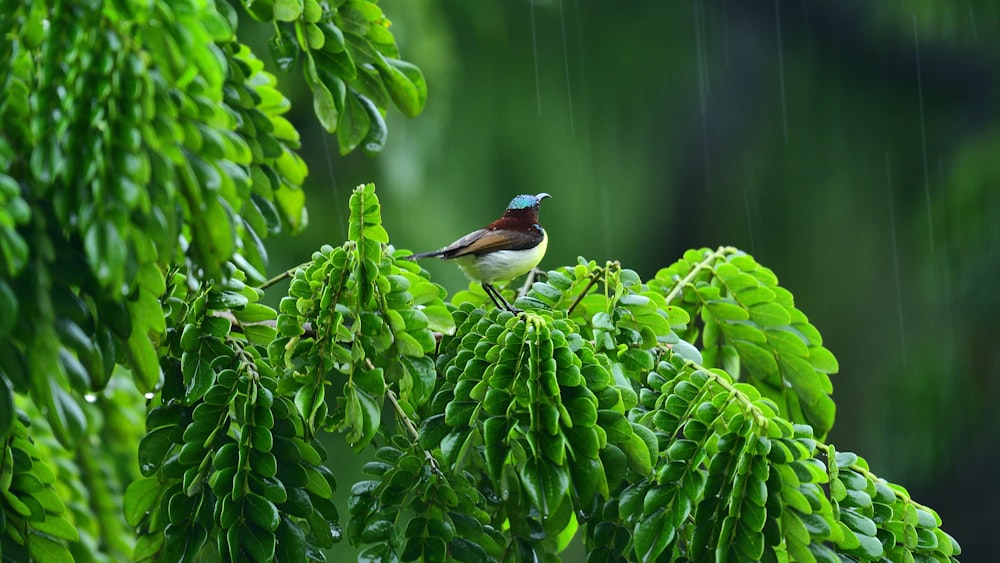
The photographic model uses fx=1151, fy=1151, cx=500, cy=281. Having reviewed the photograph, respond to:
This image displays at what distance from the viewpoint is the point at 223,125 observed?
1.41 m

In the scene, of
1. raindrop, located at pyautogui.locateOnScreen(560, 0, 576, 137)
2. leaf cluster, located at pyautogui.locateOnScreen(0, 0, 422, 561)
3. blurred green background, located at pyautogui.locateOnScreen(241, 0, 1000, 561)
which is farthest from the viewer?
raindrop, located at pyautogui.locateOnScreen(560, 0, 576, 137)

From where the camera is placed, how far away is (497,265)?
2.70 m

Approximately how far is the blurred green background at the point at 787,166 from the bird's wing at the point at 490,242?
9.39 ft

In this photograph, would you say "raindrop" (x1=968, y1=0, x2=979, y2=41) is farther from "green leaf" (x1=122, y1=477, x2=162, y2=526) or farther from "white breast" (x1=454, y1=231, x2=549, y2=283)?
"green leaf" (x1=122, y1=477, x2=162, y2=526)

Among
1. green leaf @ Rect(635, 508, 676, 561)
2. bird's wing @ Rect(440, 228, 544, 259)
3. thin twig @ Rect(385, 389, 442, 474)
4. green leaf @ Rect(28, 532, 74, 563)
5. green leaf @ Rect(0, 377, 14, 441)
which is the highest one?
green leaf @ Rect(0, 377, 14, 441)

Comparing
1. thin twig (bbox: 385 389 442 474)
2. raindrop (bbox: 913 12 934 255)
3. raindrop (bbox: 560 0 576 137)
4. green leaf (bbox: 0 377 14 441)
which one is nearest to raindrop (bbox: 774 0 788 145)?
raindrop (bbox: 913 12 934 255)

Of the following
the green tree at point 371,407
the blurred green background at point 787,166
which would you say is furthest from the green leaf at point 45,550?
the blurred green background at point 787,166

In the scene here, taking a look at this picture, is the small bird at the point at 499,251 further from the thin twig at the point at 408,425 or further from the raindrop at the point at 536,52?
the raindrop at the point at 536,52

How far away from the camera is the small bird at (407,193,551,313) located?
270 cm

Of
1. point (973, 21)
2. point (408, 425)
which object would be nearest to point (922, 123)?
point (973, 21)

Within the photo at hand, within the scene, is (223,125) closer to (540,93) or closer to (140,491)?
(140,491)

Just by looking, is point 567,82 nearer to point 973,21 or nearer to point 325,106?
point 973,21

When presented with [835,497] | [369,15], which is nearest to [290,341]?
[369,15]

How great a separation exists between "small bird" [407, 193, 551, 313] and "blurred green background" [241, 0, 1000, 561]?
282cm
